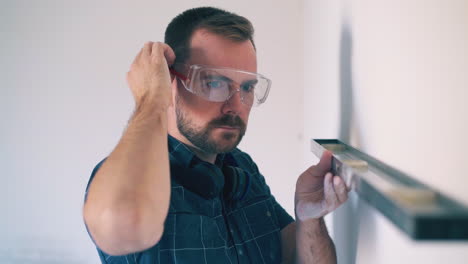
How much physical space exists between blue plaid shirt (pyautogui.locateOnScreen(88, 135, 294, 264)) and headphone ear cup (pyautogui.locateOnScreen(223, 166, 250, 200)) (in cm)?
2

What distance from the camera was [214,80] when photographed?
1043 mm

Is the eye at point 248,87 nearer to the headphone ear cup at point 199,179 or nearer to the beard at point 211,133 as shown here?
the beard at point 211,133

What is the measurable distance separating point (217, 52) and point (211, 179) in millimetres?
389

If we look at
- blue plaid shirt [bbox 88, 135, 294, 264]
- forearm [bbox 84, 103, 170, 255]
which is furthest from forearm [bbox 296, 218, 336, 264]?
forearm [bbox 84, 103, 170, 255]

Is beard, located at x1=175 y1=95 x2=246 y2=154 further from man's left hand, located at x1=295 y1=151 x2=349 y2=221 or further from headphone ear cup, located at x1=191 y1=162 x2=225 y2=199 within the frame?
man's left hand, located at x1=295 y1=151 x2=349 y2=221

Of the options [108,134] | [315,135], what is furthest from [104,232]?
[108,134]

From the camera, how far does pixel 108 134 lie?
8.22 feet

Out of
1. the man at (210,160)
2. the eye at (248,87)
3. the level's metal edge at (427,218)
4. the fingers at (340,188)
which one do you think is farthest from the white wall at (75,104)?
the level's metal edge at (427,218)

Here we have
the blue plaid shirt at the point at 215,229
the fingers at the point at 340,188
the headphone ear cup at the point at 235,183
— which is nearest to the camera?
the fingers at the point at 340,188

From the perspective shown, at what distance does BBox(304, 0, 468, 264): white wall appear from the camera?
42cm

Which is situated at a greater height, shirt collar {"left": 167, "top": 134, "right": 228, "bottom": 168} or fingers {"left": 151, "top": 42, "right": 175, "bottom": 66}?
fingers {"left": 151, "top": 42, "right": 175, "bottom": 66}

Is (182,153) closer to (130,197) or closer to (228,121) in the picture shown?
(228,121)

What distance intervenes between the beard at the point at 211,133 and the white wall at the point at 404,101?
31cm

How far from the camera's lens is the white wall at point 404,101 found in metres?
0.42
